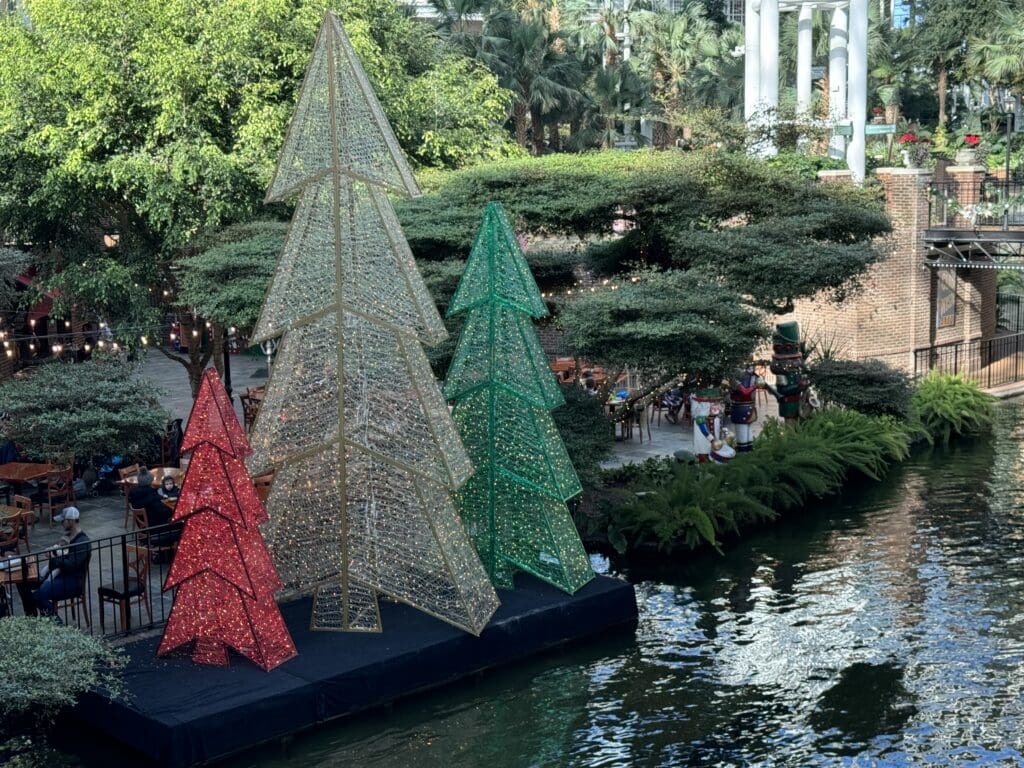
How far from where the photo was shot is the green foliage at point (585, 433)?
19.1 metres

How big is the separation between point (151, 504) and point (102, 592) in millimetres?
2703

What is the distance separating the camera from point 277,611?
Answer: 46.0 ft

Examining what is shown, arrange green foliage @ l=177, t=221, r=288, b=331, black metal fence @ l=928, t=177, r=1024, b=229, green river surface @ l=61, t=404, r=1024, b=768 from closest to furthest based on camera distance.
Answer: green river surface @ l=61, t=404, r=1024, b=768 → green foliage @ l=177, t=221, r=288, b=331 → black metal fence @ l=928, t=177, r=1024, b=229

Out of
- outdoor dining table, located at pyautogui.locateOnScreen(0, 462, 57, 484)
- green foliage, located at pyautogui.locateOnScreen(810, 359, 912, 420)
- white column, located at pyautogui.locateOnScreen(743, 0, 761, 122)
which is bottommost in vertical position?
outdoor dining table, located at pyautogui.locateOnScreen(0, 462, 57, 484)

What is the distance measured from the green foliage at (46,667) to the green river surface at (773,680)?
165cm

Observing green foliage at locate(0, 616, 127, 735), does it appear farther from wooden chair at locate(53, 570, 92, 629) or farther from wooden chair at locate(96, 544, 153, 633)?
wooden chair at locate(96, 544, 153, 633)

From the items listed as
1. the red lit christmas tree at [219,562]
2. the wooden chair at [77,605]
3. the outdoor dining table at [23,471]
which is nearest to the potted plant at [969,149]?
the outdoor dining table at [23,471]

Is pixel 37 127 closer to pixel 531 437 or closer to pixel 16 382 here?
pixel 16 382

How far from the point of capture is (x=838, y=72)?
117 feet

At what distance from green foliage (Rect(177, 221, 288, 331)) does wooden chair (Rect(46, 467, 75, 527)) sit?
3.44 m

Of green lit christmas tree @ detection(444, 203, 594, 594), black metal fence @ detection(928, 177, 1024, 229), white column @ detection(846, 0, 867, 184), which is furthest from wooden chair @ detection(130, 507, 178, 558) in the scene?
white column @ detection(846, 0, 867, 184)

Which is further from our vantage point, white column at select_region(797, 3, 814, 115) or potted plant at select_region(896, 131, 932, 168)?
white column at select_region(797, 3, 814, 115)

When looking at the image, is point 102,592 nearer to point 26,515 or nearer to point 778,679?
point 26,515

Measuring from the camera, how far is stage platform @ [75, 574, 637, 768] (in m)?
13.0
